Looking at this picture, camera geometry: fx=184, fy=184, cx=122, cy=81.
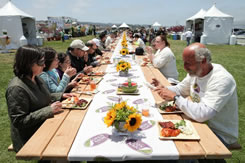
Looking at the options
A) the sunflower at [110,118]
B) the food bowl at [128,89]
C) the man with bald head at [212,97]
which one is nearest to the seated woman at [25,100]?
the sunflower at [110,118]

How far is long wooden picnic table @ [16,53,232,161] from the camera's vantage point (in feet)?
4.39

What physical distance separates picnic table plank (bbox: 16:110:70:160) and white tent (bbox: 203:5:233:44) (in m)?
18.8

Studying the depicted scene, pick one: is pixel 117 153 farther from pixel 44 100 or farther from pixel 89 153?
pixel 44 100

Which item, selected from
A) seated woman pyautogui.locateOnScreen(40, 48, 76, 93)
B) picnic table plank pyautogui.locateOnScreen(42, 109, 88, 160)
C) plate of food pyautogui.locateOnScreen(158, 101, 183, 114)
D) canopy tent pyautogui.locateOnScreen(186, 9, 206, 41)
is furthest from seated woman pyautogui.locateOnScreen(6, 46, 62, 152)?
canopy tent pyautogui.locateOnScreen(186, 9, 206, 41)

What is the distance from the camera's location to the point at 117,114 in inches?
59.1

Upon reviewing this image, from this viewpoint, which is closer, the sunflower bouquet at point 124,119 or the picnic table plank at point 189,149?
the picnic table plank at point 189,149

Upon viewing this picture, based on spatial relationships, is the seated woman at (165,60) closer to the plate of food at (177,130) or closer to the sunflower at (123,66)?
the sunflower at (123,66)

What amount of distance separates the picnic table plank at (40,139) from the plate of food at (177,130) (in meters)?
0.94

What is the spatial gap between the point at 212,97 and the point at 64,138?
139 cm

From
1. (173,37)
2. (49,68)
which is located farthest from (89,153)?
(173,37)

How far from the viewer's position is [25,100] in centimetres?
181

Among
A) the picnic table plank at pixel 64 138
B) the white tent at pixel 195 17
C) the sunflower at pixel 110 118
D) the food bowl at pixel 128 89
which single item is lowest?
the picnic table plank at pixel 64 138

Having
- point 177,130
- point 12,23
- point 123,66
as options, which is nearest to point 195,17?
point 12,23

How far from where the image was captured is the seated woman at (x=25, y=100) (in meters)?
1.77
